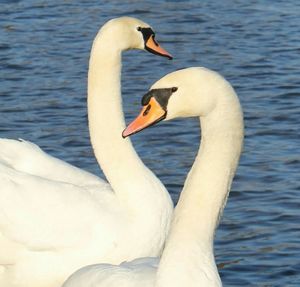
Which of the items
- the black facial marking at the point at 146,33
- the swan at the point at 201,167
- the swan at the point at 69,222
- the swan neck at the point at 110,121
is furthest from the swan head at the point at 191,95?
the black facial marking at the point at 146,33

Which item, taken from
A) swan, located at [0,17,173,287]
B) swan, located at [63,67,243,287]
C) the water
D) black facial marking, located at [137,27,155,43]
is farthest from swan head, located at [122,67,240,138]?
the water

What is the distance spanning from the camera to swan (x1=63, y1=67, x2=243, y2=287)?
17.5 ft

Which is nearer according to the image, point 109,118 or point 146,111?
point 146,111

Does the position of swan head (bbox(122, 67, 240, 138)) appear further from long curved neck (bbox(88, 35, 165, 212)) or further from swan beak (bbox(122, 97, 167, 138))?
long curved neck (bbox(88, 35, 165, 212))

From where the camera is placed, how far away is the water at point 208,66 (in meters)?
8.35

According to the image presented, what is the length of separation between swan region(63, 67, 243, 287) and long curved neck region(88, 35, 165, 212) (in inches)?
70.4

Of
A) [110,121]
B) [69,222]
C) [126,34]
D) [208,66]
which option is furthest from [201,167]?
[208,66]

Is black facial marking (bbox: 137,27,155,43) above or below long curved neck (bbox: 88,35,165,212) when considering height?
above

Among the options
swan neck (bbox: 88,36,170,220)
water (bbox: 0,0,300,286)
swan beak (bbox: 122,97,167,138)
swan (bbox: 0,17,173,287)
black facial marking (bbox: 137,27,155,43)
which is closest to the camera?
swan beak (bbox: 122,97,167,138)

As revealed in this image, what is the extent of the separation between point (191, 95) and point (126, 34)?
2.03 meters

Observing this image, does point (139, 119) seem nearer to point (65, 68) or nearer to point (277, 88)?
→ point (277, 88)

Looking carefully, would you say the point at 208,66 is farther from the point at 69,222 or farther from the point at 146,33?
the point at 69,222

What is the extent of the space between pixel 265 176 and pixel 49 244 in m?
2.77

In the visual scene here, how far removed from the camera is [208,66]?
480 inches
